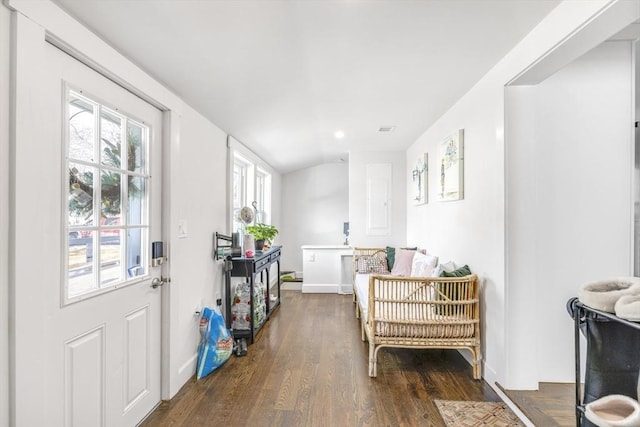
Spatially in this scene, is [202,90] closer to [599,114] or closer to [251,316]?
[251,316]

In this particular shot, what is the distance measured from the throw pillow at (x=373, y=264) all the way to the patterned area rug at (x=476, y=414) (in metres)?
2.32

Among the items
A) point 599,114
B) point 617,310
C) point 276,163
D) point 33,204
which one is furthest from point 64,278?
point 276,163

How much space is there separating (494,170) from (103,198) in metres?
2.38

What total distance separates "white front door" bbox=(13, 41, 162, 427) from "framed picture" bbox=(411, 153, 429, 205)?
113 inches

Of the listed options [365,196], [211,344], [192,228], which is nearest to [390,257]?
[365,196]

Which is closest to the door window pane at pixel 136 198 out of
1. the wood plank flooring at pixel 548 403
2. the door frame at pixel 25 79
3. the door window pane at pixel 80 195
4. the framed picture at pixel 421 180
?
the door window pane at pixel 80 195

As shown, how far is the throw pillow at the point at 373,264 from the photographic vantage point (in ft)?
14.3

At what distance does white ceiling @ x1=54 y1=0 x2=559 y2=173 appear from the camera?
4.82ft

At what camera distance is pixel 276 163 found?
5.40 m

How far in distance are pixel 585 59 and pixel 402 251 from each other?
A: 8.31 feet

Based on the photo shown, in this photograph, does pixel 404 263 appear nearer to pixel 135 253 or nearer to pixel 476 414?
pixel 476 414

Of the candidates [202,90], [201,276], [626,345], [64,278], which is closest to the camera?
[626,345]

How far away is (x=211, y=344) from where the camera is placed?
247 centimetres

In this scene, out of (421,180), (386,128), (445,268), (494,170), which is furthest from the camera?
(421,180)
